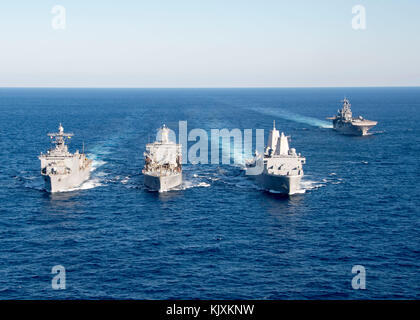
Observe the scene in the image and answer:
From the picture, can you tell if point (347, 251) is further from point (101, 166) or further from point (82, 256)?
point (101, 166)

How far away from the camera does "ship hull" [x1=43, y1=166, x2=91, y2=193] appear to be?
90688 mm

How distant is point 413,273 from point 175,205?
142ft

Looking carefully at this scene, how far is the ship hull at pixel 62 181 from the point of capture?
90.7m

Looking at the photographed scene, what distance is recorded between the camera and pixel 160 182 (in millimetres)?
93500

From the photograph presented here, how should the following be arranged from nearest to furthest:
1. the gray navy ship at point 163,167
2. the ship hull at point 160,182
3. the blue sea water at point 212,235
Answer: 1. the blue sea water at point 212,235
2. the ship hull at point 160,182
3. the gray navy ship at point 163,167

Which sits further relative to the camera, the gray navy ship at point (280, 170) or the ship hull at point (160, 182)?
the ship hull at point (160, 182)

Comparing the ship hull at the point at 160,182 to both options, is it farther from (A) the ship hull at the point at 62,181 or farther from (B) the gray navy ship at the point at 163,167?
(A) the ship hull at the point at 62,181

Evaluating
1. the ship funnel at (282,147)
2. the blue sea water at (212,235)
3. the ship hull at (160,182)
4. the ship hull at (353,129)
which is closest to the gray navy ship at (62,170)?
the blue sea water at (212,235)

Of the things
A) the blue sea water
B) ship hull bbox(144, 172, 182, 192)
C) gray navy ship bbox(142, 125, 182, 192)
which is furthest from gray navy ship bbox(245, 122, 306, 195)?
ship hull bbox(144, 172, 182, 192)

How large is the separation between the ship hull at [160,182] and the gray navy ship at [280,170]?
19167 mm

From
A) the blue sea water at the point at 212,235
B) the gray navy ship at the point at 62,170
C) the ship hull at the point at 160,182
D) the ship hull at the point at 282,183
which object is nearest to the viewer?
the blue sea water at the point at 212,235

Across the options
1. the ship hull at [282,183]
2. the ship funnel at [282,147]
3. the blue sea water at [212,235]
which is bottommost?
the blue sea water at [212,235]

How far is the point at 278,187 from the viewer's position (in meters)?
93.3
